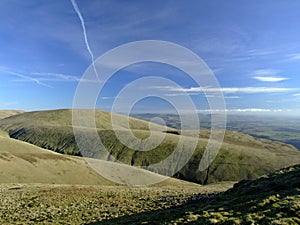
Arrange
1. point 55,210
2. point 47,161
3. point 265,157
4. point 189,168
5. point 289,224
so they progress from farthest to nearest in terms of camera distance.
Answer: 1. point 265,157
2. point 189,168
3. point 47,161
4. point 55,210
5. point 289,224

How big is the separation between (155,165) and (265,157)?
2729 inches

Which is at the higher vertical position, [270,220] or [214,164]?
[270,220]

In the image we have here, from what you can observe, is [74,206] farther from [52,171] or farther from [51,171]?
[52,171]

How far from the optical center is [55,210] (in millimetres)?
28672

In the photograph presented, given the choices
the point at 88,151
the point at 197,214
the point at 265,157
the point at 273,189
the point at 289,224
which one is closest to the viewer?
the point at 289,224

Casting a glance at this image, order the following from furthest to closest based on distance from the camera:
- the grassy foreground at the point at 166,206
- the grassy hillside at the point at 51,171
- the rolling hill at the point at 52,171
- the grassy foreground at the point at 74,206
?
the rolling hill at the point at 52,171 → the grassy hillside at the point at 51,171 → the grassy foreground at the point at 74,206 → the grassy foreground at the point at 166,206

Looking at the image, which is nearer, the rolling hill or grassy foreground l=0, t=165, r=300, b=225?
grassy foreground l=0, t=165, r=300, b=225

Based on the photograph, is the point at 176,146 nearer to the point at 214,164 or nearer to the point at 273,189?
the point at 214,164

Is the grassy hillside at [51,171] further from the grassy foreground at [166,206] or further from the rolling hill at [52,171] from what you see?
the grassy foreground at [166,206]

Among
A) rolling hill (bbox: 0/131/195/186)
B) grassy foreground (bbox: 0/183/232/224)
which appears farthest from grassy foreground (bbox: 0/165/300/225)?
rolling hill (bbox: 0/131/195/186)

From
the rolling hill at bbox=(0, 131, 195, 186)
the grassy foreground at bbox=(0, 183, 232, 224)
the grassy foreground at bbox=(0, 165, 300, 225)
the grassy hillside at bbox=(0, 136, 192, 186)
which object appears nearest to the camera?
the grassy foreground at bbox=(0, 165, 300, 225)

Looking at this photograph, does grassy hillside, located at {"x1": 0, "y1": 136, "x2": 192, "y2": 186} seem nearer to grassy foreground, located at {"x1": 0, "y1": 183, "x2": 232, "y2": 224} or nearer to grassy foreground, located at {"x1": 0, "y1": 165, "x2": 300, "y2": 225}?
grassy foreground, located at {"x1": 0, "y1": 165, "x2": 300, "y2": 225}

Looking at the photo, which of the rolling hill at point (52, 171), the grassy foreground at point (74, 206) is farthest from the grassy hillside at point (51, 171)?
the grassy foreground at point (74, 206)

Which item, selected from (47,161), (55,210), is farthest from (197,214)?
(47,161)
